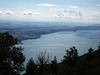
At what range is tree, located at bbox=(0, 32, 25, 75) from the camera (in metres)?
7.02

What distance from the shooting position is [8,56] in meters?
7.26

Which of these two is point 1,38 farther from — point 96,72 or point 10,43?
point 96,72

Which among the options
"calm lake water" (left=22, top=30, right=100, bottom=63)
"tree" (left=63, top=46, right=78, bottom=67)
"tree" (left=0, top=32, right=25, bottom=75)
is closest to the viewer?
"tree" (left=0, top=32, right=25, bottom=75)

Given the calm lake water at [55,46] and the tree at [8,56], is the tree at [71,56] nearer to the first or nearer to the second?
the tree at [8,56]

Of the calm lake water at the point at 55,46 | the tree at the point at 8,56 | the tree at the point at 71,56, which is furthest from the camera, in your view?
the calm lake water at the point at 55,46

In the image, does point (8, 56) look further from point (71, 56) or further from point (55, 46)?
point (55, 46)

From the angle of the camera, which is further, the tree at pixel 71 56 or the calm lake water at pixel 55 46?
the calm lake water at pixel 55 46

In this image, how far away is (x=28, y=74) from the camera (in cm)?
966

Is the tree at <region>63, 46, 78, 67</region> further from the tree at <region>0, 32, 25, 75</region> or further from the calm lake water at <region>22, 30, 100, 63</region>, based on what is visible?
the calm lake water at <region>22, 30, 100, 63</region>

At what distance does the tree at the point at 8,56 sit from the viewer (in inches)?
276

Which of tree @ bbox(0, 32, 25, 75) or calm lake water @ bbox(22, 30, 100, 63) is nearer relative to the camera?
tree @ bbox(0, 32, 25, 75)

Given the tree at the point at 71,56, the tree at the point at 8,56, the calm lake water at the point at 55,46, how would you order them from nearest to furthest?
1. the tree at the point at 8,56
2. the tree at the point at 71,56
3. the calm lake water at the point at 55,46

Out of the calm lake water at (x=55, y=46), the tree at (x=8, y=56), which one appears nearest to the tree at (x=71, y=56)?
the tree at (x=8, y=56)

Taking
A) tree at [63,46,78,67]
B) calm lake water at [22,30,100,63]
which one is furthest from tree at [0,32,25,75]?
calm lake water at [22,30,100,63]
